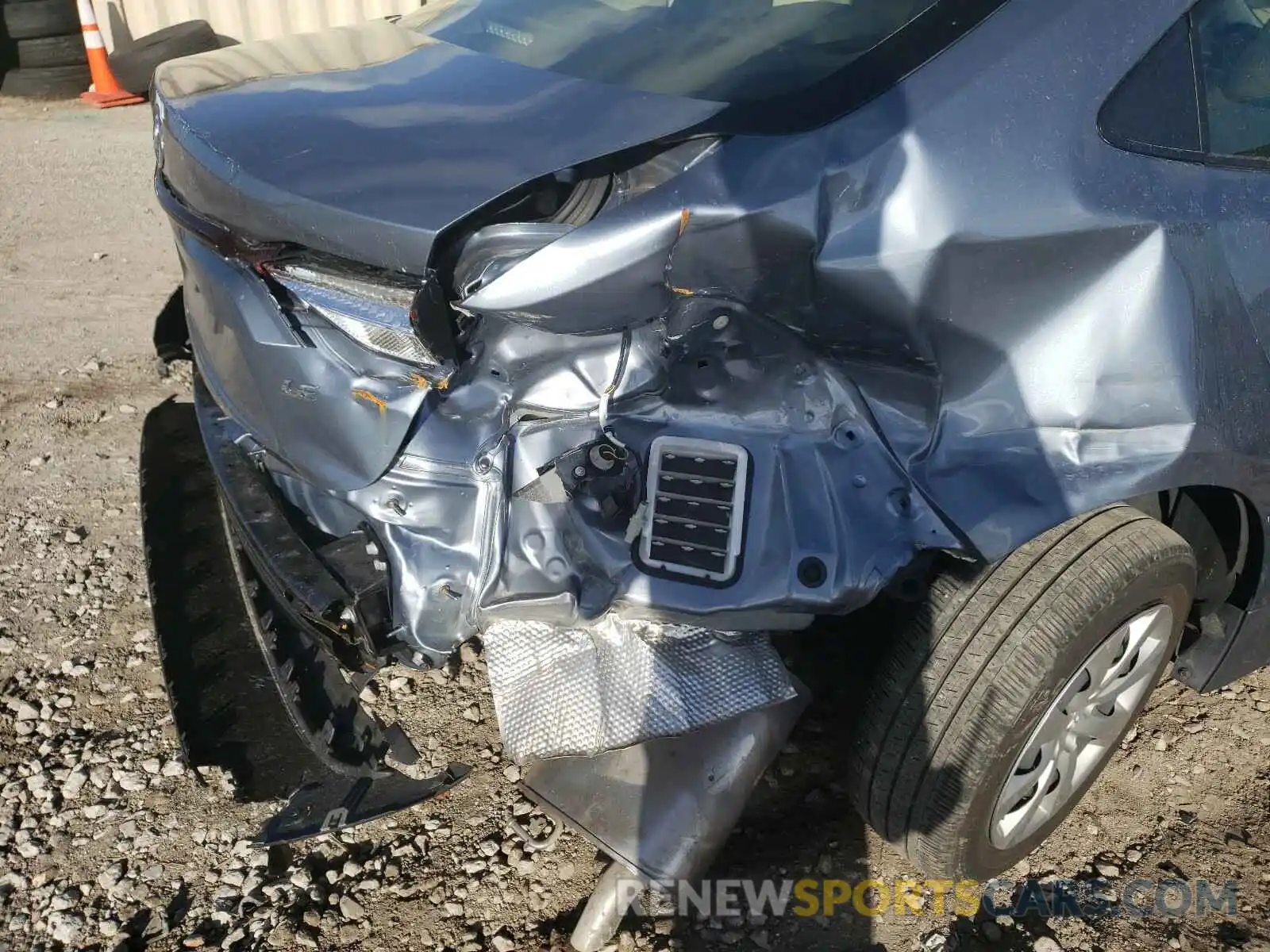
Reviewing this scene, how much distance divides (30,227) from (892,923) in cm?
585

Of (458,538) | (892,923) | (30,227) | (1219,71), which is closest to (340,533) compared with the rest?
(458,538)

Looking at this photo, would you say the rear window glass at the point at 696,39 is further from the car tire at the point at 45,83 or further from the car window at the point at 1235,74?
the car tire at the point at 45,83

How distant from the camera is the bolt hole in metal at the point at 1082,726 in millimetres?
1994

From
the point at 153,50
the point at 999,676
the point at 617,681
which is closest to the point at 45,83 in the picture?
the point at 153,50

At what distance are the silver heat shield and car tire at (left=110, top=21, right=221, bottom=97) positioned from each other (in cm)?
784

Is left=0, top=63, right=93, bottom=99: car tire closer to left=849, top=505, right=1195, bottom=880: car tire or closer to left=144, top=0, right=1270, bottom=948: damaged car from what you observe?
left=144, top=0, right=1270, bottom=948: damaged car

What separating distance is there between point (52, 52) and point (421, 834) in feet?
27.7

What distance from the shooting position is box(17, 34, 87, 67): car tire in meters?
8.03

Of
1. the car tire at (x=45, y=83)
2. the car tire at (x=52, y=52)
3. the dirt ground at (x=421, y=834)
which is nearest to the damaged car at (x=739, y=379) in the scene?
the dirt ground at (x=421, y=834)

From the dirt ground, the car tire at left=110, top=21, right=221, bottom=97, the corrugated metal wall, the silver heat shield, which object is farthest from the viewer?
the corrugated metal wall

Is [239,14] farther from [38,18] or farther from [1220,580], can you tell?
[1220,580]

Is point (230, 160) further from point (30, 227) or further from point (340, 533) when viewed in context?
point (30, 227)

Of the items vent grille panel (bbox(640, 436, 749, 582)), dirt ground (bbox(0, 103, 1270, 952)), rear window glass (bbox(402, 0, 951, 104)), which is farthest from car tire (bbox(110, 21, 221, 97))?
vent grille panel (bbox(640, 436, 749, 582))

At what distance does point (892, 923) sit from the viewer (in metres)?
2.12
